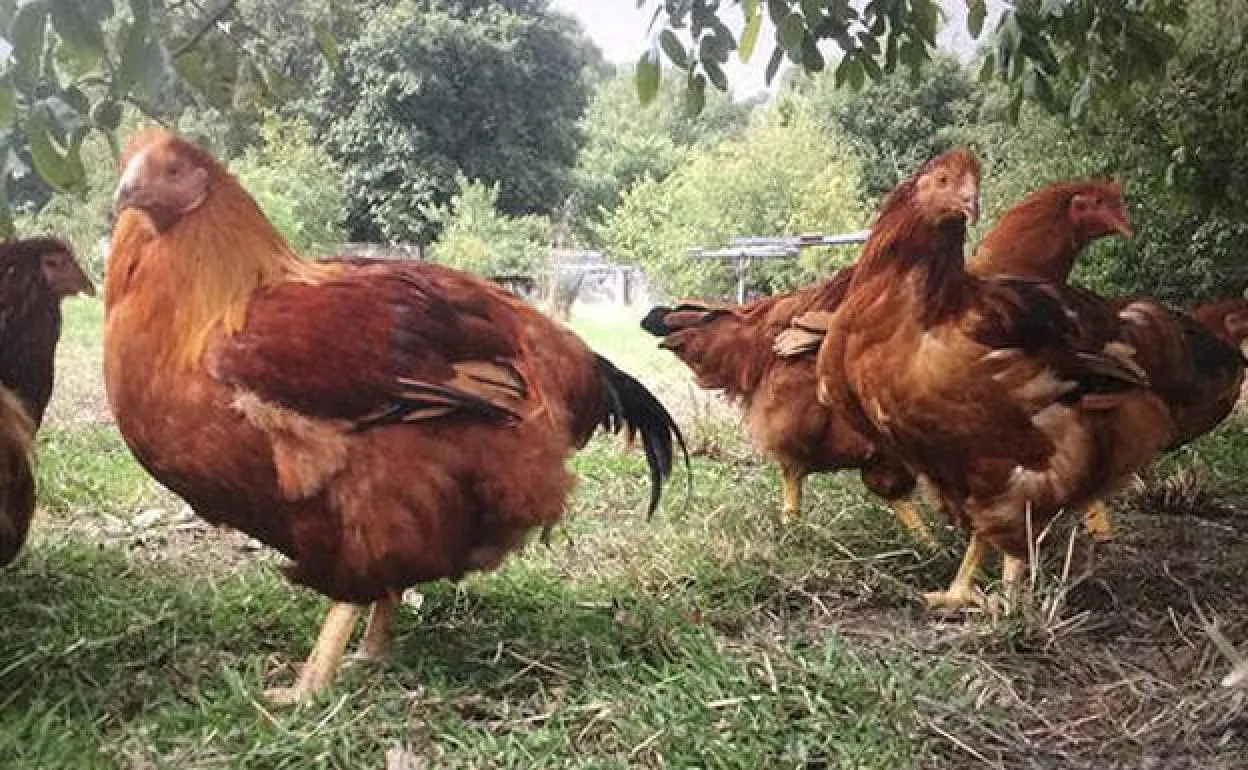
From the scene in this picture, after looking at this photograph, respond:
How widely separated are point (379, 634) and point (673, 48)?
4.74ft

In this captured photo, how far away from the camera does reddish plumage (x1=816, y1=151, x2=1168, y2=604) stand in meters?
2.64

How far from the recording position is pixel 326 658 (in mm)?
2137

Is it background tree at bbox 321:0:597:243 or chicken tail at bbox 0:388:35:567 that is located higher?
background tree at bbox 321:0:597:243

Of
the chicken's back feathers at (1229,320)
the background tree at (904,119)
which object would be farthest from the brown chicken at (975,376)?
the background tree at (904,119)

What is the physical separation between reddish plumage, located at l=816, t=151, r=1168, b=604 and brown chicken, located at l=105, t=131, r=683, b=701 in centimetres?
95

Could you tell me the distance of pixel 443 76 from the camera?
26.2 feet

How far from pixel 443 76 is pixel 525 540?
20.7 feet

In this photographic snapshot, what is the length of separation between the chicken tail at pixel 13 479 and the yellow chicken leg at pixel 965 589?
6.61 ft

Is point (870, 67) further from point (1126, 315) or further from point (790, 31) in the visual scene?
point (1126, 315)

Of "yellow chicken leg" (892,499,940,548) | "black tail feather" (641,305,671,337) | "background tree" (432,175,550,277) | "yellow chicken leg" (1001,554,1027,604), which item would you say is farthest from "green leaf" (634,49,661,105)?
"background tree" (432,175,550,277)

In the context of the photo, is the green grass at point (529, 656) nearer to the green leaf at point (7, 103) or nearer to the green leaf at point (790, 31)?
the green leaf at point (7, 103)

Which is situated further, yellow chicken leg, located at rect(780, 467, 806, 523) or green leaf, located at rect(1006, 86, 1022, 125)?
yellow chicken leg, located at rect(780, 467, 806, 523)

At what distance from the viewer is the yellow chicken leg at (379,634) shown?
2.29 meters

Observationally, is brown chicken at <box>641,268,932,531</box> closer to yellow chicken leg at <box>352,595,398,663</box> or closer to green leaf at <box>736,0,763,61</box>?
green leaf at <box>736,0,763,61</box>
